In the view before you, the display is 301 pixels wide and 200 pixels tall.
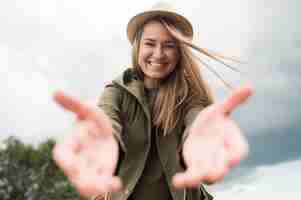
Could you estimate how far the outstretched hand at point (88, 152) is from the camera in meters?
2.22

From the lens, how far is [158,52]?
12.9 ft

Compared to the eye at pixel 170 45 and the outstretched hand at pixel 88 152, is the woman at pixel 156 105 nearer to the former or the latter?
the eye at pixel 170 45

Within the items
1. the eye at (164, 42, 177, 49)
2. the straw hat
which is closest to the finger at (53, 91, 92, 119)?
the eye at (164, 42, 177, 49)

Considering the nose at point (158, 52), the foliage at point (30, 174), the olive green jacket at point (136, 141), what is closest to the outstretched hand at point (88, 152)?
the olive green jacket at point (136, 141)

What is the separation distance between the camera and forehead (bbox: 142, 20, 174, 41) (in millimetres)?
3943

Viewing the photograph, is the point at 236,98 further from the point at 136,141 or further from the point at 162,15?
the point at 162,15

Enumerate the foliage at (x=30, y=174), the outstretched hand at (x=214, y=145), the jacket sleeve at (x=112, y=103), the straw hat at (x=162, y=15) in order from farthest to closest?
the foliage at (x=30, y=174) < the straw hat at (x=162, y=15) < the jacket sleeve at (x=112, y=103) < the outstretched hand at (x=214, y=145)

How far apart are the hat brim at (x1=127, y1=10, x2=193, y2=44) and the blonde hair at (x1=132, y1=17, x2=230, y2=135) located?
0.04 meters

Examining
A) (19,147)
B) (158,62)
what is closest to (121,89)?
(158,62)

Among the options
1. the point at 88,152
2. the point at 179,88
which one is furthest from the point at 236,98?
the point at 179,88

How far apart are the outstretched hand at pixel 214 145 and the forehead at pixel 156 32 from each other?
1.40 metres

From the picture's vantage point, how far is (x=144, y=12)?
4.08 metres

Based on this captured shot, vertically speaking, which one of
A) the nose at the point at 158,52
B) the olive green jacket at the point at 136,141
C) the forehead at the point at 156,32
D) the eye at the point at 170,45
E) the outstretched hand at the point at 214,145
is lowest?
the olive green jacket at the point at 136,141

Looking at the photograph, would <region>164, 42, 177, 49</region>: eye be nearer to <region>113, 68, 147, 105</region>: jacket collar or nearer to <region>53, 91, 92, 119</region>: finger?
<region>113, 68, 147, 105</region>: jacket collar
